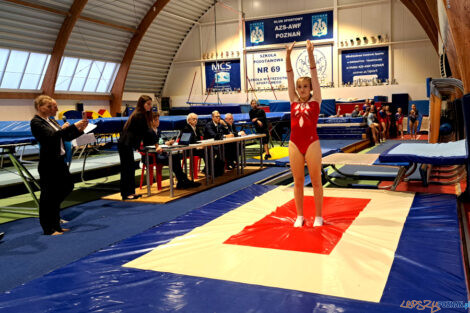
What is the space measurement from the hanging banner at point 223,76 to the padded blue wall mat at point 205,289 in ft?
63.6

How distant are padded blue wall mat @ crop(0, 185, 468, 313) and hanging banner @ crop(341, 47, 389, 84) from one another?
1715cm

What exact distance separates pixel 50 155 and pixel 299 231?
246 centimetres

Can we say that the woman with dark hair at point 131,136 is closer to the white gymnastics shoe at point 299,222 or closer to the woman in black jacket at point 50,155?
the woman in black jacket at point 50,155

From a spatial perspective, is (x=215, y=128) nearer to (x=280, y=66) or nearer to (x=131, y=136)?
(x=131, y=136)

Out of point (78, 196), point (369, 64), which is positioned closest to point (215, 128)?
point (78, 196)

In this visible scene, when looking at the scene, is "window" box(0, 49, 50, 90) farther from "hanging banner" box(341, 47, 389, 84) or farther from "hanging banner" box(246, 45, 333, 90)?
"hanging banner" box(341, 47, 389, 84)

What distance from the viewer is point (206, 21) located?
22.5 metres

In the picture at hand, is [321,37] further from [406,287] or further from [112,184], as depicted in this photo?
[406,287]

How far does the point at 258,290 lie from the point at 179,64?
22.3 metres

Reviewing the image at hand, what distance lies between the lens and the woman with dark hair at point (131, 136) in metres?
5.33

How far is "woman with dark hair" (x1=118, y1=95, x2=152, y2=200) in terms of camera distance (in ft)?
17.5

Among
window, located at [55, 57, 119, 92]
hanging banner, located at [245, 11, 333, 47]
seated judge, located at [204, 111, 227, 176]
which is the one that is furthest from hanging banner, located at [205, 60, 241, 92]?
seated judge, located at [204, 111, 227, 176]

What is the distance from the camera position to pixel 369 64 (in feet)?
62.5

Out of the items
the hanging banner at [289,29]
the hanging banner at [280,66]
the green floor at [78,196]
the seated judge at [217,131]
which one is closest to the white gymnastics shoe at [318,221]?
the green floor at [78,196]
